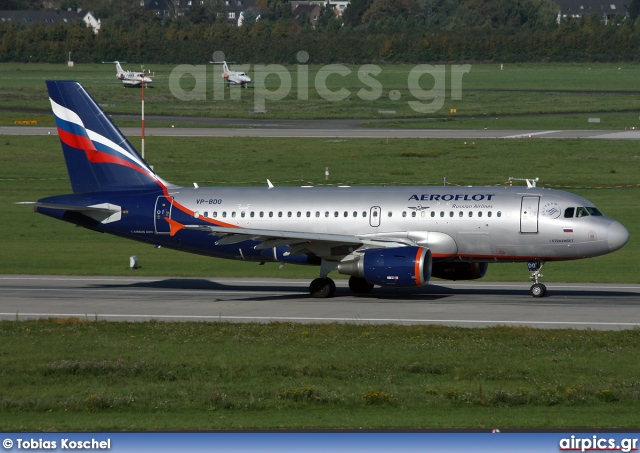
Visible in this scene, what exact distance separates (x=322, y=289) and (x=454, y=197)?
6.56 m

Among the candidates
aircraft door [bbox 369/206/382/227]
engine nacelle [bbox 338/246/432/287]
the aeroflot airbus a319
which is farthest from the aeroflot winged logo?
engine nacelle [bbox 338/246/432/287]

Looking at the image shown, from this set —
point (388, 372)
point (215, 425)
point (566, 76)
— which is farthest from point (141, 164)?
point (566, 76)

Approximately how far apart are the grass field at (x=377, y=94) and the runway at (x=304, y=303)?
A: 217ft

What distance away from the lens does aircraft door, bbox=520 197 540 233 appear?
3906 centimetres

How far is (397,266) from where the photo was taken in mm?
37625

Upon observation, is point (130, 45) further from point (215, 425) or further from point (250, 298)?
point (215, 425)

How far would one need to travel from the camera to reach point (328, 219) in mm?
41062

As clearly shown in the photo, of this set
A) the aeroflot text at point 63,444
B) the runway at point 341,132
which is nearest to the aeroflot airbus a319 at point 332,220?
the aeroflot text at point 63,444

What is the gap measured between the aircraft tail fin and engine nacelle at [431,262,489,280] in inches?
492

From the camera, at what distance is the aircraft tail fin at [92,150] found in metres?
43.2

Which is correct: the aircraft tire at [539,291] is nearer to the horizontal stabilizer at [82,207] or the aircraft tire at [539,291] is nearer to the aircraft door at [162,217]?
the aircraft door at [162,217]

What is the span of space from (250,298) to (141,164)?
801 centimetres

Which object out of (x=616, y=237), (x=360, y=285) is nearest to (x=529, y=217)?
(x=616, y=237)

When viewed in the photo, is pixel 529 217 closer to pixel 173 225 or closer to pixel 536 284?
pixel 536 284
